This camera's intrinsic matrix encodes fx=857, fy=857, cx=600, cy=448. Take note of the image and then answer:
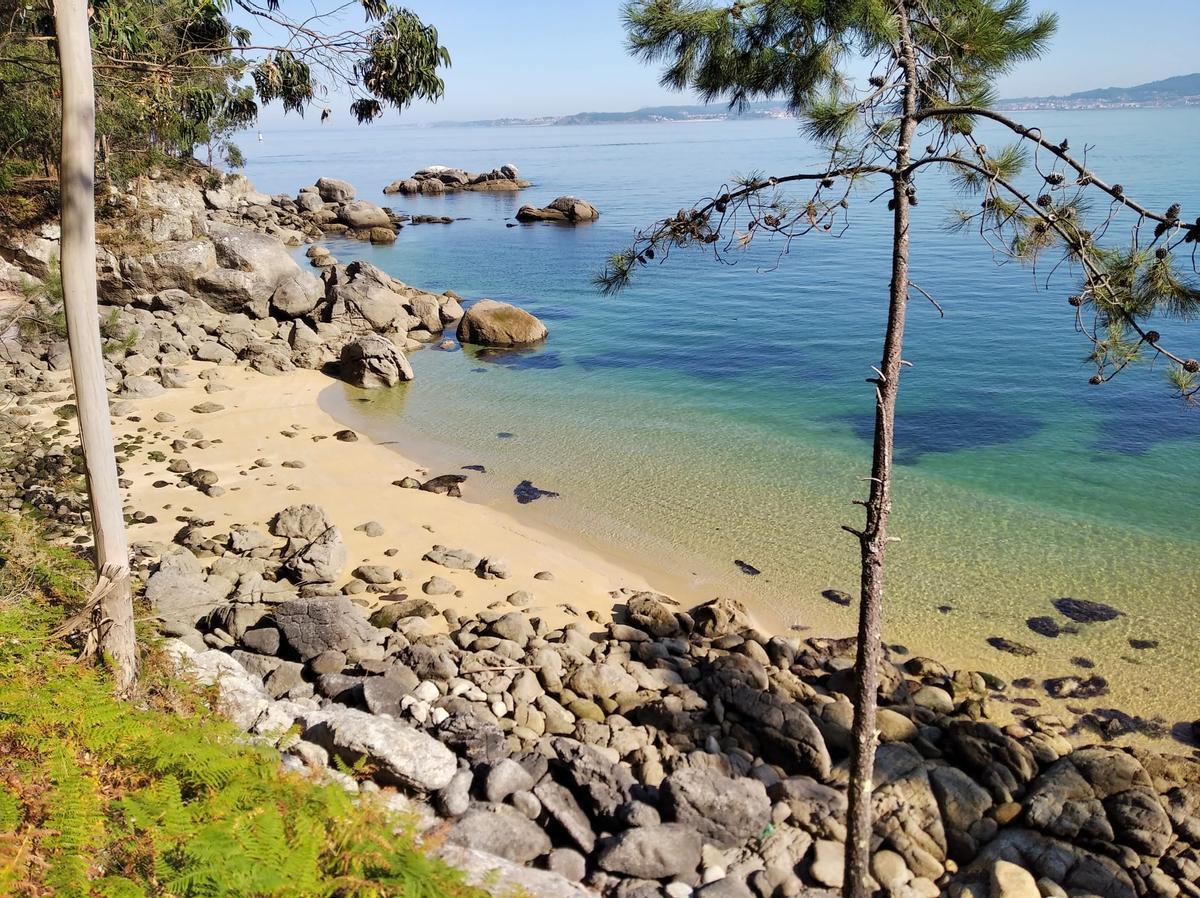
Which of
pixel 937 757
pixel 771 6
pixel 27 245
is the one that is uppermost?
pixel 771 6

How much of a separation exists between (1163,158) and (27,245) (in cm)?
8724

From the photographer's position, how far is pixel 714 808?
8.75 m

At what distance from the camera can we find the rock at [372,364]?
2605 cm

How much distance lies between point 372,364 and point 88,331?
18454mm

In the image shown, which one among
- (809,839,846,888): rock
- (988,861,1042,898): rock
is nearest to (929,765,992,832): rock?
(988,861,1042,898): rock

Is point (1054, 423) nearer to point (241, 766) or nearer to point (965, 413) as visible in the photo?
point (965, 413)

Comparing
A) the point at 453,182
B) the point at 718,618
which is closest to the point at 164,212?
the point at 718,618

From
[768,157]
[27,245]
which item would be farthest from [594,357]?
[768,157]

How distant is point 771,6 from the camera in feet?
26.2

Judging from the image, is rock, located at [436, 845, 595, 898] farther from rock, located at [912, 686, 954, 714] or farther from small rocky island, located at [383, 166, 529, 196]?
small rocky island, located at [383, 166, 529, 196]

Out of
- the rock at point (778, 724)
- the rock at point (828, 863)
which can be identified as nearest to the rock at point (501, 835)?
the rock at point (828, 863)

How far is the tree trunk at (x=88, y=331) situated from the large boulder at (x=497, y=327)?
2378cm

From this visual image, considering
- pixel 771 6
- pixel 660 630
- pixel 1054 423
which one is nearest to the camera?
pixel 771 6

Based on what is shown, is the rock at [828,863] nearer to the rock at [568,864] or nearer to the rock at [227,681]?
the rock at [568,864]
